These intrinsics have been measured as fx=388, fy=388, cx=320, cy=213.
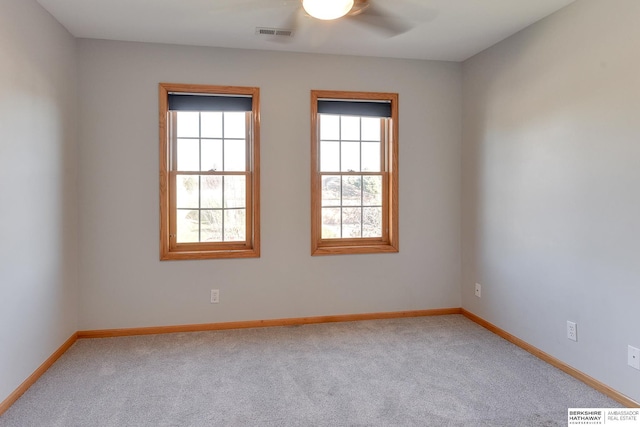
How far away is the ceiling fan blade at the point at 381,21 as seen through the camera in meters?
2.80

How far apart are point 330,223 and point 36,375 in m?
2.56

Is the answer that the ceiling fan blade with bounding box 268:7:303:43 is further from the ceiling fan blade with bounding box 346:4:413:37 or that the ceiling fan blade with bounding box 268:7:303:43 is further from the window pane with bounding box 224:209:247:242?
the window pane with bounding box 224:209:247:242

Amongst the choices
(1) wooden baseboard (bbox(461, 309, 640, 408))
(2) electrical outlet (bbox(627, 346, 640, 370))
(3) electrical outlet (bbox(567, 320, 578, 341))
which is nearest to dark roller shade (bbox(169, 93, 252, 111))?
(1) wooden baseboard (bbox(461, 309, 640, 408))

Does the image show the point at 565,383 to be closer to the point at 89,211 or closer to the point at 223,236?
the point at 223,236

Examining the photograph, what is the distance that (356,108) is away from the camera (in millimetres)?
3760

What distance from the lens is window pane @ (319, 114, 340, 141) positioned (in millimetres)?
3779

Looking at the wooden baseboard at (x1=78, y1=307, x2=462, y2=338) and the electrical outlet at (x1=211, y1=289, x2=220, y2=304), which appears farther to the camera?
the electrical outlet at (x1=211, y1=289, x2=220, y2=304)

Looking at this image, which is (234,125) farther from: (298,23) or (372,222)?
(372,222)

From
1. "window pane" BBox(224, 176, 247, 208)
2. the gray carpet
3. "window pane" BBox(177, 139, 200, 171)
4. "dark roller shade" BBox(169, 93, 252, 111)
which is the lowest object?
the gray carpet

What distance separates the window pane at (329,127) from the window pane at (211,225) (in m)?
1.26

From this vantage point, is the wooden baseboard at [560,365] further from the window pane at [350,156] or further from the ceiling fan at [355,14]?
the ceiling fan at [355,14]

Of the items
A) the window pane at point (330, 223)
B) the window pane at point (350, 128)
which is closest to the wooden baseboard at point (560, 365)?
the window pane at point (330, 223)

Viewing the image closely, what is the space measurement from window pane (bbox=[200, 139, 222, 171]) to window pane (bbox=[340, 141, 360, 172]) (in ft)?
3.87

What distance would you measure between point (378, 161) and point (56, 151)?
277cm
